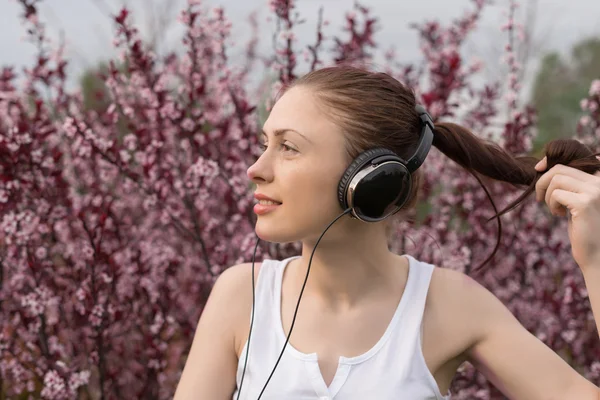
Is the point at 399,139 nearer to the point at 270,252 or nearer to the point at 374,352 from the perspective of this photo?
→ the point at 374,352

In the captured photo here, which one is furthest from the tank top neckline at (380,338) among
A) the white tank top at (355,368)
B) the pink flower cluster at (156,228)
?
the pink flower cluster at (156,228)

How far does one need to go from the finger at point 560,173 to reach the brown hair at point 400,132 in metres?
0.03

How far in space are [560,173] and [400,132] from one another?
0.38 m

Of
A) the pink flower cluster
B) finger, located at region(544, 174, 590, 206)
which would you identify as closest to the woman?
finger, located at region(544, 174, 590, 206)

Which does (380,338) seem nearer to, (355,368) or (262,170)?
(355,368)

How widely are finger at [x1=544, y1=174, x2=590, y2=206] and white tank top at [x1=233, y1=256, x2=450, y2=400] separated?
15.7 inches

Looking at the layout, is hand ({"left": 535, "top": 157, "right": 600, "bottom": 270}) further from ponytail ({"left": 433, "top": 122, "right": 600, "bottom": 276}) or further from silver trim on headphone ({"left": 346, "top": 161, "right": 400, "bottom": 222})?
silver trim on headphone ({"left": 346, "top": 161, "right": 400, "bottom": 222})

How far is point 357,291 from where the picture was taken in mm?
1660

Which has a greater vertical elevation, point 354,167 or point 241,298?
point 354,167

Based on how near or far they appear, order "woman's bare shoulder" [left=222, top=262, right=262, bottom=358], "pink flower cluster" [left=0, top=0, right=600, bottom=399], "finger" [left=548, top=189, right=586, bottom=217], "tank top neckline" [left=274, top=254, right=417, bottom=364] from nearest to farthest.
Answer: "finger" [left=548, top=189, right=586, bottom=217]
"tank top neckline" [left=274, top=254, right=417, bottom=364]
"woman's bare shoulder" [left=222, top=262, right=262, bottom=358]
"pink flower cluster" [left=0, top=0, right=600, bottom=399]

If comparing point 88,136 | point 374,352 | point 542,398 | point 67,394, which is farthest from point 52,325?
point 542,398

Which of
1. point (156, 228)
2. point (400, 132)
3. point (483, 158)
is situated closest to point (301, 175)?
point (400, 132)

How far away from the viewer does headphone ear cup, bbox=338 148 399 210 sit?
1.46m

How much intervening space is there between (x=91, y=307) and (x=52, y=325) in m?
0.56
